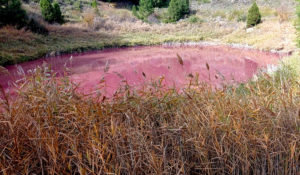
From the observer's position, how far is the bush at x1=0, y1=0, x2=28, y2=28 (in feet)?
47.0

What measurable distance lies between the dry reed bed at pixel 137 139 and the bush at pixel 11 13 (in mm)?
14868

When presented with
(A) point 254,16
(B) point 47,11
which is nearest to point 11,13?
(B) point 47,11

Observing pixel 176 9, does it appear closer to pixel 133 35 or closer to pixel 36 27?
pixel 133 35

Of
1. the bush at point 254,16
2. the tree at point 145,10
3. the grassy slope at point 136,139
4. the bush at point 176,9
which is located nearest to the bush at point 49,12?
the tree at point 145,10

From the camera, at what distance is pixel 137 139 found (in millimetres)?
1707

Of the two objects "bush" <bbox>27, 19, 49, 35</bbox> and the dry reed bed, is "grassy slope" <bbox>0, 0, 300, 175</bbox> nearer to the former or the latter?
the dry reed bed

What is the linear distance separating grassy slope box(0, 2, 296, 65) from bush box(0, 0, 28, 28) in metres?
1.27

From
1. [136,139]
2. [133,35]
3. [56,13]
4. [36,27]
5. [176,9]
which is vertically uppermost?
[176,9]

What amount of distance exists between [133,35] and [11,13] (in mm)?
7995

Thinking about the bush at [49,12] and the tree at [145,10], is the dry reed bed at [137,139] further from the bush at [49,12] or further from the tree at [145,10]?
the tree at [145,10]

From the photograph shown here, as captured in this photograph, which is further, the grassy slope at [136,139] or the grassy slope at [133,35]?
the grassy slope at [133,35]

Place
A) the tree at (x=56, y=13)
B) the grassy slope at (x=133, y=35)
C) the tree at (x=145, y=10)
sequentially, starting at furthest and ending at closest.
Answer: the tree at (x=145, y=10)
the tree at (x=56, y=13)
the grassy slope at (x=133, y=35)

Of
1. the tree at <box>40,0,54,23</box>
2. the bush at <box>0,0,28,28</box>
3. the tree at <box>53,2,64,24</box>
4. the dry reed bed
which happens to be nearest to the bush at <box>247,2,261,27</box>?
the tree at <box>53,2,64,24</box>

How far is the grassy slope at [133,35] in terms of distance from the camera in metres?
11.9
